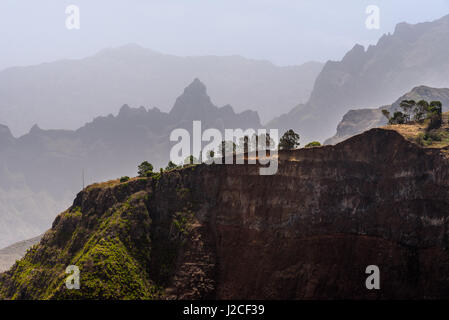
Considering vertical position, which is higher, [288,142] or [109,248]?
[288,142]

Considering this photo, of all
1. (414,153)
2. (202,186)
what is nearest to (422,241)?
(414,153)

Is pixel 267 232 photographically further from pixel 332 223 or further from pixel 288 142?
pixel 288 142

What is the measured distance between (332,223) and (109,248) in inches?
1720

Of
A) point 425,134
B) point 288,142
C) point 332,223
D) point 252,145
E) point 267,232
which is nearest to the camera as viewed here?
point 425,134

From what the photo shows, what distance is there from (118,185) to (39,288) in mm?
27017

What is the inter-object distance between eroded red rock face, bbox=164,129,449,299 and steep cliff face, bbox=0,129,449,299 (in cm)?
19

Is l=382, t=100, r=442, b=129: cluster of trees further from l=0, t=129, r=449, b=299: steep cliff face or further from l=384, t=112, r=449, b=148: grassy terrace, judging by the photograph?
l=0, t=129, r=449, b=299: steep cliff face

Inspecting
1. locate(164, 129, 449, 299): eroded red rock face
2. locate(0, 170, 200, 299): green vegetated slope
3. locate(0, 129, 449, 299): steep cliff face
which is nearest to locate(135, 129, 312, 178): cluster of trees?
locate(0, 170, 200, 299): green vegetated slope

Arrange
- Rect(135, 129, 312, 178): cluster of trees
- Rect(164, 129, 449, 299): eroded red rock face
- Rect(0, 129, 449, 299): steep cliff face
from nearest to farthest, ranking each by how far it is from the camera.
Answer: Rect(164, 129, 449, 299): eroded red rock face → Rect(0, 129, 449, 299): steep cliff face → Rect(135, 129, 312, 178): cluster of trees

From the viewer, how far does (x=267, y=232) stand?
9131cm

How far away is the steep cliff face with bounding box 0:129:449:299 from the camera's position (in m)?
76.6

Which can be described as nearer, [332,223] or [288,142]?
[332,223]

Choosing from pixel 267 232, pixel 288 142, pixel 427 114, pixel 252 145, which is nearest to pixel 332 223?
pixel 267 232

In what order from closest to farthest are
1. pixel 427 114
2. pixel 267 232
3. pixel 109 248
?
pixel 109 248 → pixel 267 232 → pixel 427 114
